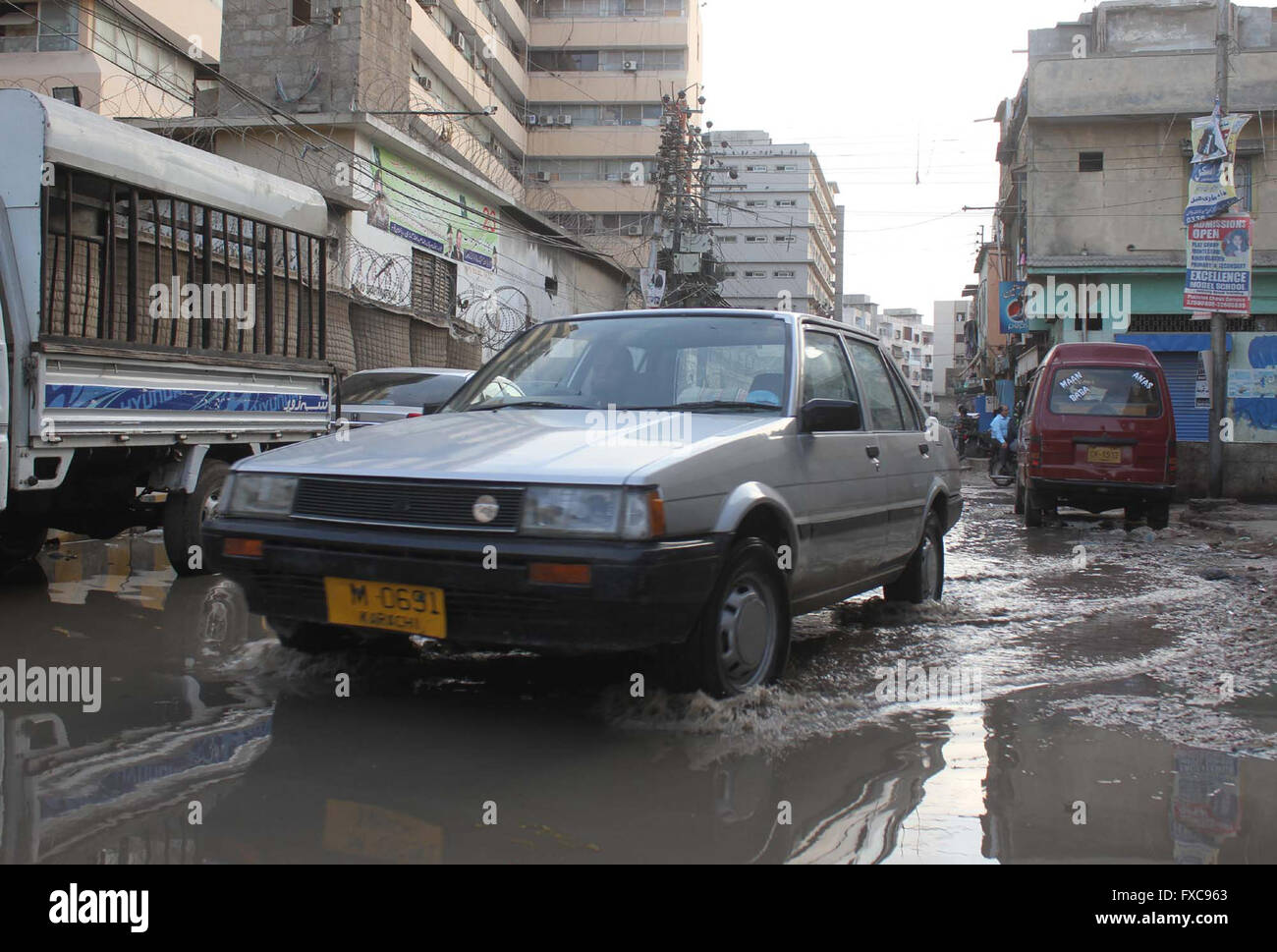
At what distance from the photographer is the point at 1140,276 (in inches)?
983

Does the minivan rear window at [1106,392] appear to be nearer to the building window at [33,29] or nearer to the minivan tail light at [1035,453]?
the minivan tail light at [1035,453]

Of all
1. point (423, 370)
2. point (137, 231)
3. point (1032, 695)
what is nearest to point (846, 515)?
point (1032, 695)

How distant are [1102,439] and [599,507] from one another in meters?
9.30

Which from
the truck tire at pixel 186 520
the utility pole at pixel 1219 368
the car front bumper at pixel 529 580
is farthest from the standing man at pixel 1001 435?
the car front bumper at pixel 529 580

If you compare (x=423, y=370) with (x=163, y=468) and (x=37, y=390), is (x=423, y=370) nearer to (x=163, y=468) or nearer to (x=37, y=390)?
(x=163, y=468)

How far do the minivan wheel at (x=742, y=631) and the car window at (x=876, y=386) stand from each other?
5.03 ft

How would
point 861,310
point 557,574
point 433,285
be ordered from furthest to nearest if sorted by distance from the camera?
1. point 861,310
2. point 433,285
3. point 557,574

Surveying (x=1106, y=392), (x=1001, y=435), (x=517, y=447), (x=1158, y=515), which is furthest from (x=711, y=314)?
(x=1001, y=435)

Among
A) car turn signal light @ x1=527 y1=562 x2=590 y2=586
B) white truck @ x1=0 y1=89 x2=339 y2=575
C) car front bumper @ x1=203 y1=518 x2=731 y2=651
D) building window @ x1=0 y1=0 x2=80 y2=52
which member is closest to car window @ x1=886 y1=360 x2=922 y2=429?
car front bumper @ x1=203 y1=518 x2=731 y2=651

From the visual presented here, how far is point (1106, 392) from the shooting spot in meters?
11.6

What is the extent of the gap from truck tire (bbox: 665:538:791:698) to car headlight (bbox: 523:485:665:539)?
475mm

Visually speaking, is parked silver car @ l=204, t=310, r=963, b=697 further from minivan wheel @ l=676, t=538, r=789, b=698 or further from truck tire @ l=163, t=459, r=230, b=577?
truck tire @ l=163, t=459, r=230, b=577

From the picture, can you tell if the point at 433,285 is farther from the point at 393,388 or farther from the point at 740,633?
the point at 740,633
